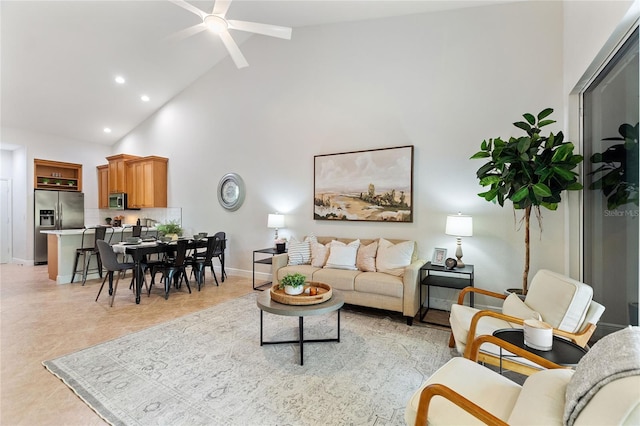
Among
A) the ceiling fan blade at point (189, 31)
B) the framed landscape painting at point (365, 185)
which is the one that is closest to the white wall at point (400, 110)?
the framed landscape painting at point (365, 185)

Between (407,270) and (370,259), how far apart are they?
664 millimetres

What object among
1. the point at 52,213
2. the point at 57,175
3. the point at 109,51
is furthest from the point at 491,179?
the point at 57,175

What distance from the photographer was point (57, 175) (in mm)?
7574

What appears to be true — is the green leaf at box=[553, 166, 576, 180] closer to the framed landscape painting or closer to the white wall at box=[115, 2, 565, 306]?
the white wall at box=[115, 2, 565, 306]

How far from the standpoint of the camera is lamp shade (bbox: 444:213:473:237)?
3520 millimetres

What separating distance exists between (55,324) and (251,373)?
2678 millimetres

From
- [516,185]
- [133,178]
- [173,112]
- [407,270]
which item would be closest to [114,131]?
[133,178]

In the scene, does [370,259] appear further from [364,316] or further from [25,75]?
[25,75]

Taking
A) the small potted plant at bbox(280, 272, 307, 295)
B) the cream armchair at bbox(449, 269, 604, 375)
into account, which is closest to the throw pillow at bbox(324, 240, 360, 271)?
the small potted plant at bbox(280, 272, 307, 295)

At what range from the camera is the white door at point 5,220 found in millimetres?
7402

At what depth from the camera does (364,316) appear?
12.4ft

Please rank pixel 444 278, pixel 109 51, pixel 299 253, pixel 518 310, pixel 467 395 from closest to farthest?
pixel 467 395 → pixel 518 310 → pixel 444 278 → pixel 299 253 → pixel 109 51

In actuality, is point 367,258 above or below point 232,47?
below

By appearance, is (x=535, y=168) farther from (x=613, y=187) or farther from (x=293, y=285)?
(x=293, y=285)
